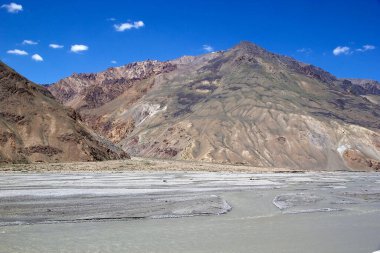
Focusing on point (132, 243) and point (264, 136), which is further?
point (264, 136)

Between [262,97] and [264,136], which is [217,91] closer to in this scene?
[262,97]

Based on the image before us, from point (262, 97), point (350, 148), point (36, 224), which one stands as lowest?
point (36, 224)

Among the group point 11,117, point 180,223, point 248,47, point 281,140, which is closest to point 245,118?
point 281,140

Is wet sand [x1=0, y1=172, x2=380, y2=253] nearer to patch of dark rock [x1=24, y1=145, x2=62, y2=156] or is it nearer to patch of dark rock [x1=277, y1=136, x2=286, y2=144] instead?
patch of dark rock [x1=24, y1=145, x2=62, y2=156]

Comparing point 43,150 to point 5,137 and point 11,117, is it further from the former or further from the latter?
point 11,117

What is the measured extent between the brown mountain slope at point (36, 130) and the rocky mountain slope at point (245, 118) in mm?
23987

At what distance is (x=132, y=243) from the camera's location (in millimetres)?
12828

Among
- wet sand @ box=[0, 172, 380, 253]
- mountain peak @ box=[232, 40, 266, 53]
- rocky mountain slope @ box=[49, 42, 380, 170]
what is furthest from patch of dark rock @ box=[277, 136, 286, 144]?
mountain peak @ box=[232, 40, 266, 53]

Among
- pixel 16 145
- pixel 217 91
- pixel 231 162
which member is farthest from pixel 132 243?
pixel 217 91

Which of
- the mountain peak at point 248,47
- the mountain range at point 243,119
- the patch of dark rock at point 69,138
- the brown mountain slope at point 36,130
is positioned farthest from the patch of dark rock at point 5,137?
the mountain peak at point 248,47

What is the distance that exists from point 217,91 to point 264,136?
3353cm

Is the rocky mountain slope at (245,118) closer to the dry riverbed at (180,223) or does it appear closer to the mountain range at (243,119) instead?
the mountain range at (243,119)

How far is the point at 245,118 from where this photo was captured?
100875mm

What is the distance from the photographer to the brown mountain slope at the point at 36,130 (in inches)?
2351
